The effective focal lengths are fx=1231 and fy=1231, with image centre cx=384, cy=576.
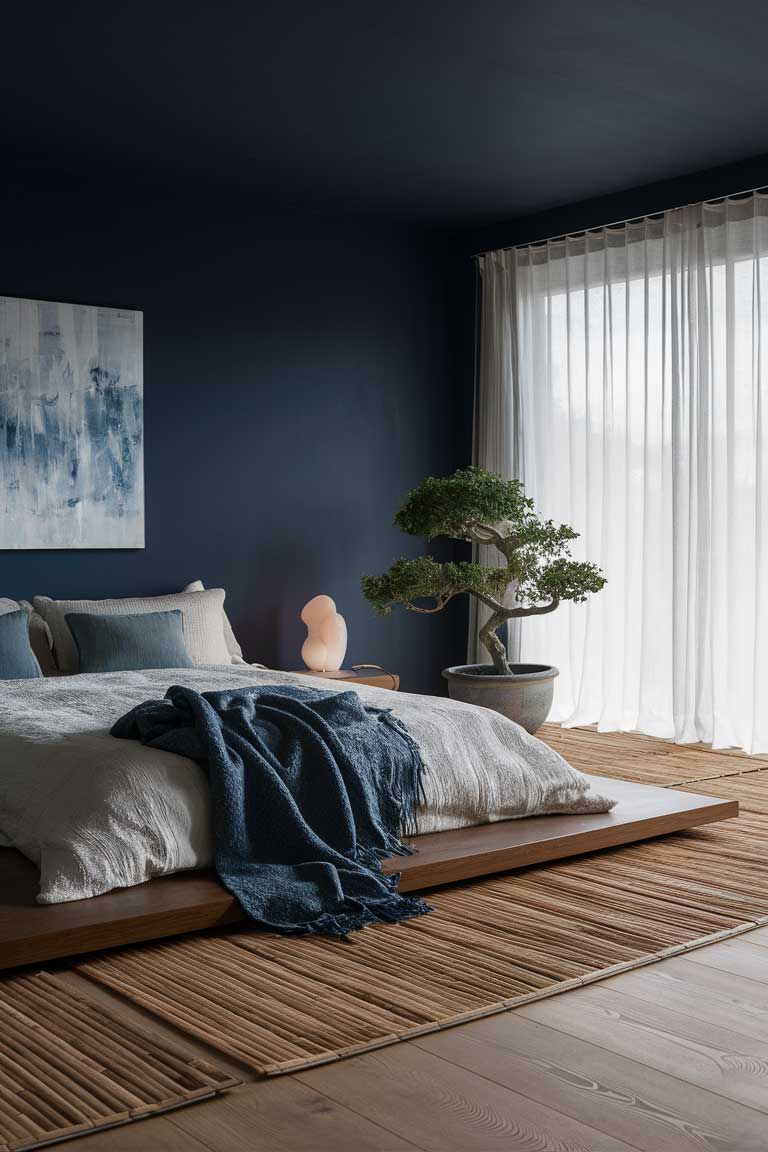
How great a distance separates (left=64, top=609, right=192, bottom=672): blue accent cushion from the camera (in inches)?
211

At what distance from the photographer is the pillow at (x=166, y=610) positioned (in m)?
5.57

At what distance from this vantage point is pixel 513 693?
6129 mm

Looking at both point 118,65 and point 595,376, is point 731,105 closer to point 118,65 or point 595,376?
point 595,376

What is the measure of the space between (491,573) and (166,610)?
166 cm

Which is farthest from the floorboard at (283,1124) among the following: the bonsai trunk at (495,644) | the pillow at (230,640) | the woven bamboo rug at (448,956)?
the bonsai trunk at (495,644)

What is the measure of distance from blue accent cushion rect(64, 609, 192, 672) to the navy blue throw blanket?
1498 millimetres

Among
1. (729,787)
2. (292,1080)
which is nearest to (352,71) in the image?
(729,787)

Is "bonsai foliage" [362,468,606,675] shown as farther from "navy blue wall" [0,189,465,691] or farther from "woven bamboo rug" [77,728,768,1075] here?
"woven bamboo rug" [77,728,768,1075]

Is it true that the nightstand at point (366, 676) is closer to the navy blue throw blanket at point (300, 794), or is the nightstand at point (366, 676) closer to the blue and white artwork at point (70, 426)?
the blue and white artwork at point (70, 426)

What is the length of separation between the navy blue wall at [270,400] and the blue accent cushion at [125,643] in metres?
0.63

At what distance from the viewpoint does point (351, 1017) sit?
2.66 metres

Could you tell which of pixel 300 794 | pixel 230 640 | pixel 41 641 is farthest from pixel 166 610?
pixel 300 794

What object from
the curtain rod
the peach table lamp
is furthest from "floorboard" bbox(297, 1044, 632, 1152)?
the curtain rod

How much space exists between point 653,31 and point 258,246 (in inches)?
112
